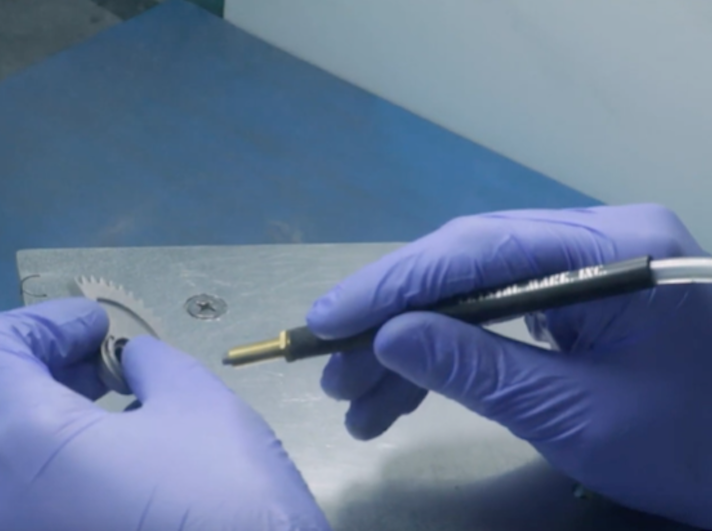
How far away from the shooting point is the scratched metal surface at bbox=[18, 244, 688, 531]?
0.62m

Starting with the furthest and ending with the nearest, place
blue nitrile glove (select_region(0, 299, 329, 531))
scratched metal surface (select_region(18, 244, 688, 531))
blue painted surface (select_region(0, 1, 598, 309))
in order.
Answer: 1. blue painted surface (select_region(0, 1, 598, 309))
2. scratched metal surface (select_region(18, 244, 688, 531))
3. blue nitrile glove (select_region(0, 299, 329, 531))

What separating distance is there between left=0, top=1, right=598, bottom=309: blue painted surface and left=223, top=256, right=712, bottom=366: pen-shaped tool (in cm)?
51

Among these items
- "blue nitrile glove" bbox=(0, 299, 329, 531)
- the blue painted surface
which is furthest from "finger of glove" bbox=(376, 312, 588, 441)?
→ the blue painted surface

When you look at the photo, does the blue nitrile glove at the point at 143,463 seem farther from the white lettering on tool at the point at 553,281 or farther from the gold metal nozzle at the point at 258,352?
the white lettering on tool at the point at 553,281

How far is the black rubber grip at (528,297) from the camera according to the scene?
0.56m

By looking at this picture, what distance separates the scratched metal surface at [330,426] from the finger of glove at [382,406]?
1 cm

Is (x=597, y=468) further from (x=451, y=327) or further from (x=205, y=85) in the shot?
(x=205, y=85)

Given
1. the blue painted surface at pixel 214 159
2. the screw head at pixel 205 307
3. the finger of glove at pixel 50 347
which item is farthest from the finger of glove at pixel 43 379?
the blue painted surface at pixel 214 159

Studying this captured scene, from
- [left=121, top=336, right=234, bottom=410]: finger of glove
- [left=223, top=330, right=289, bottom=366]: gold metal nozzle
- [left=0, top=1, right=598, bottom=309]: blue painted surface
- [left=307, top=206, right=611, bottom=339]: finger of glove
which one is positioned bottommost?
[left=0, top=1, right=598, bottom=309]: blue painted surface

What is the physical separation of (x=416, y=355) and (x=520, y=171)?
0.69 m

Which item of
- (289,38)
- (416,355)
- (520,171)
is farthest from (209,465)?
(289,38)

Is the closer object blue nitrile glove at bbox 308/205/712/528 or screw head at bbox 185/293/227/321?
blue nitrile glove at bbox 308/205/712/528

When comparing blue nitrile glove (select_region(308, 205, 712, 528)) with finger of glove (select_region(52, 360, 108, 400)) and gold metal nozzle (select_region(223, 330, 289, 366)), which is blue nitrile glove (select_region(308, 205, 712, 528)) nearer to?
gold metal nozzle (select_region(223, 330, 289, 366))

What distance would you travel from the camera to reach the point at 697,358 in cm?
62
